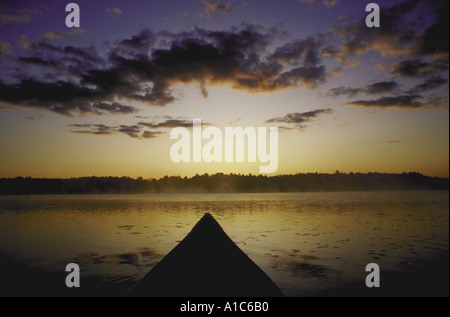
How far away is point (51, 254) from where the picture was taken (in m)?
18.8

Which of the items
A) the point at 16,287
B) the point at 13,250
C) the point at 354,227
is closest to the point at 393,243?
the point at 354,227

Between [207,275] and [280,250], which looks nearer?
[207,275]

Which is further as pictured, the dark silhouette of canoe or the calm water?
the calm water

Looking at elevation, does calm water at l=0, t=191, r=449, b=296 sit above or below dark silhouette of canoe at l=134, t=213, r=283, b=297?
below

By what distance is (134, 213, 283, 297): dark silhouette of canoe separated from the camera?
5.75 m

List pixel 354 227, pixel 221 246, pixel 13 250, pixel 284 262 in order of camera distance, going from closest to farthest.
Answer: pixel 221 246 → pixel 284 262 → pixel 13 250 → pixel 354 227

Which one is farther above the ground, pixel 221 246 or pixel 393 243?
pixel 221 246

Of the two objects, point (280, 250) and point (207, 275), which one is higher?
point (207, 275)

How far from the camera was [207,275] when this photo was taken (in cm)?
580

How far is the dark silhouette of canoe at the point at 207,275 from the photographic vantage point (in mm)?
5746

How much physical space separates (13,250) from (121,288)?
1381 centimetres

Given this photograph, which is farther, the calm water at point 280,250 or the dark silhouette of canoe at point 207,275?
the calm water at point 280,250

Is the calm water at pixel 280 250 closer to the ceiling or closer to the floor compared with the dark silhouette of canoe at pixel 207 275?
closer to the floor
